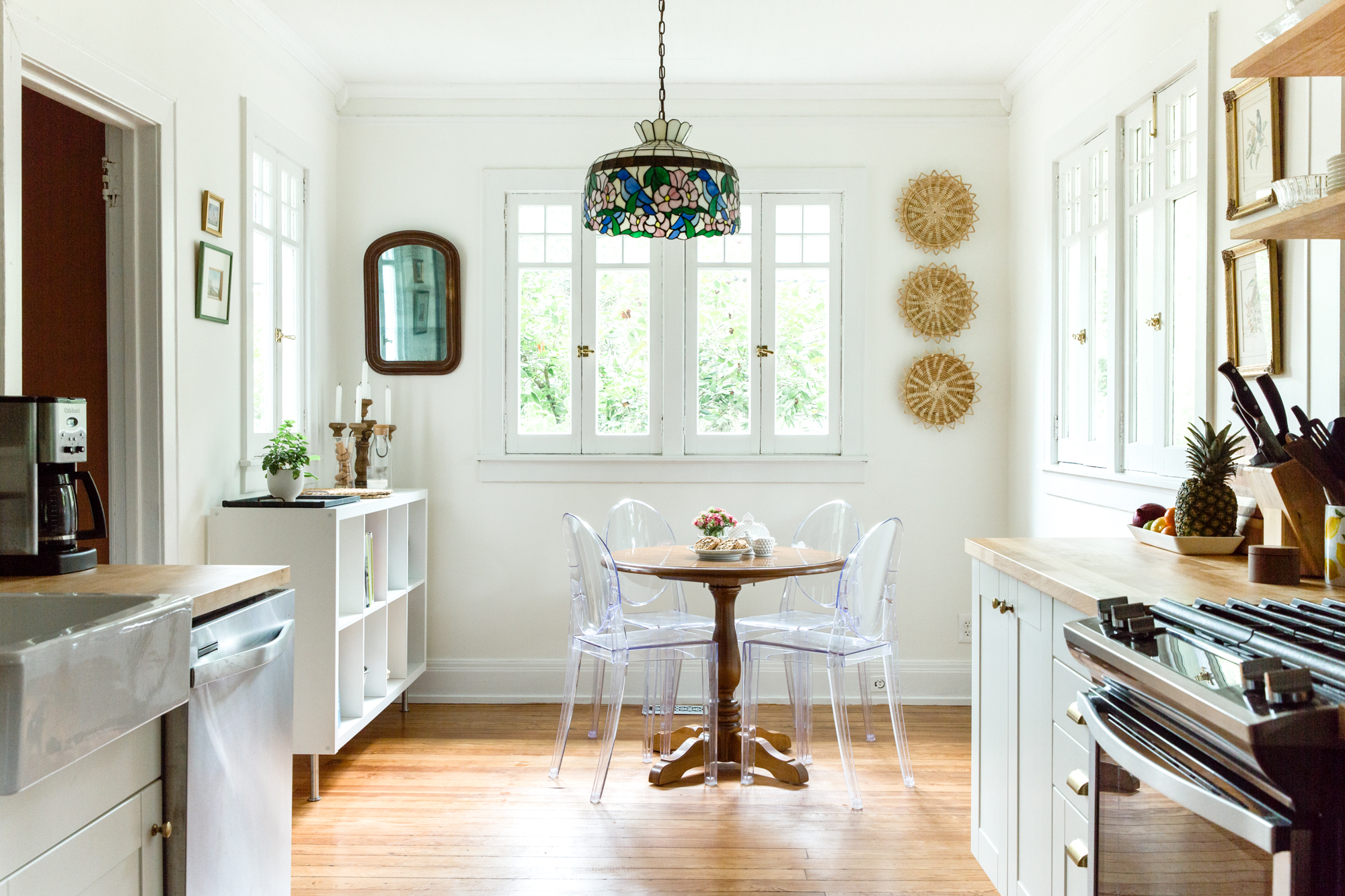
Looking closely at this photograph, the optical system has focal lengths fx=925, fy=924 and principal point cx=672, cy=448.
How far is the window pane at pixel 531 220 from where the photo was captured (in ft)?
13.5

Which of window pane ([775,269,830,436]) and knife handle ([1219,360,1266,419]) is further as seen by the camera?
window pane ([775,269,830,436])

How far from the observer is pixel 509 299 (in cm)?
409

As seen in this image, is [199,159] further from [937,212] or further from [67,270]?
[937,212]

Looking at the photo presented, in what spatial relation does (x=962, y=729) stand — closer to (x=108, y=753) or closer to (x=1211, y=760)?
(x=1211, y=760)

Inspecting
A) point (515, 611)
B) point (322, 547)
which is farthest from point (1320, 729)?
point (515, 611)

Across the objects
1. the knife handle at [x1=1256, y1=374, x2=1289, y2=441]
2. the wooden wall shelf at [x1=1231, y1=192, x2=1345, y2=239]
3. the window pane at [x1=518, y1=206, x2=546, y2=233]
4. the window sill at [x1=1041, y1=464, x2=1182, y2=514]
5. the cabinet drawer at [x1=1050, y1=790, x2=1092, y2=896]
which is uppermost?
the window pane at [x1=518, y1=206, x2=546, y2=233]

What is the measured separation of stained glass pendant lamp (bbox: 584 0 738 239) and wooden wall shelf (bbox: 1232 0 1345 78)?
1.24m

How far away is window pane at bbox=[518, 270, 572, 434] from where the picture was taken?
4.10 m

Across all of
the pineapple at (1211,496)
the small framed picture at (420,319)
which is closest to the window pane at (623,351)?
the small framed picture at (420,319)

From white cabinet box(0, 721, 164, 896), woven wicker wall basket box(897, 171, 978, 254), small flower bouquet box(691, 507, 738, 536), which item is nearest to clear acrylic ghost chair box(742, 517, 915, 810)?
small flower bouquet box(691, 507, 738, 536)

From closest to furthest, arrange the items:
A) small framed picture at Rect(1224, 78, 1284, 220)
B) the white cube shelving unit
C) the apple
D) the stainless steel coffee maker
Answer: the stainless steel coffee maker
small framed picture at Rect(1224, 78, 1284, 220)
the apple
the white cube shelving unit

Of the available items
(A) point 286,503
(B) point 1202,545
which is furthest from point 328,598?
(B) point 1202,545

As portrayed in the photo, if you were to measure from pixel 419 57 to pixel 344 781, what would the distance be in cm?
278

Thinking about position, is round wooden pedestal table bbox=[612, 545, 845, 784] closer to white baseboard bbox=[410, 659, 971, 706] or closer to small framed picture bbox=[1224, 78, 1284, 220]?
white baseboard bbox=[410, 659, 971, 706]
